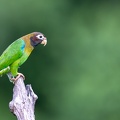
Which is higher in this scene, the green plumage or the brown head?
the brown head

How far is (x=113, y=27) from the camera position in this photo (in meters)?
20.9

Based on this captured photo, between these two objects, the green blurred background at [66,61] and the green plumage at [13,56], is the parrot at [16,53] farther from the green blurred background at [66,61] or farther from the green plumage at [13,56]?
the green blurred background at [66,61]

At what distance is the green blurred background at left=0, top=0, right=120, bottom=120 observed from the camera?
65.5ft

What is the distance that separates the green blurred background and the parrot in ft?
31.1

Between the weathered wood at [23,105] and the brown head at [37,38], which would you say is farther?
the brown head at [37,38]

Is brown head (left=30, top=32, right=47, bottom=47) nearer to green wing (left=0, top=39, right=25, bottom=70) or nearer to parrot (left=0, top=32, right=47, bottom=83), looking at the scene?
parrot (left=0, top=32, right=47, bottom=83)

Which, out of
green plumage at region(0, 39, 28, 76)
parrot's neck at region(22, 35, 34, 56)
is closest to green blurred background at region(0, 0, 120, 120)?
parrot's neck at region(22, 35, 34, 56)

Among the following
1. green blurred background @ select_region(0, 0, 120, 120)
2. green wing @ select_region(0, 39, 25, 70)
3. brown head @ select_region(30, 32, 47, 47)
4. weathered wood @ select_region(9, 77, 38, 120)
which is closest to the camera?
weathered wood @ select_region(9, 77, 38, 120)

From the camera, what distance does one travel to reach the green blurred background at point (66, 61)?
20.0 meters

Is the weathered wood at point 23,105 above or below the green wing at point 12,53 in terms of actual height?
below

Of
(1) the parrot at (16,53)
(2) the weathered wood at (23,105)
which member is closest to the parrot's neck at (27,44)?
(1) the parrot at (16,53)

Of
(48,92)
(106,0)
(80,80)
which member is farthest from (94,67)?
(106,0)

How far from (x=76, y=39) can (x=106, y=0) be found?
9.38ft

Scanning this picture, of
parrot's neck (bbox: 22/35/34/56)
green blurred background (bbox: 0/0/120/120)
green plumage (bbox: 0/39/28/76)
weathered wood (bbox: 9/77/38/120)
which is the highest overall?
green blurred background (bbox: 0/0/120/120)
